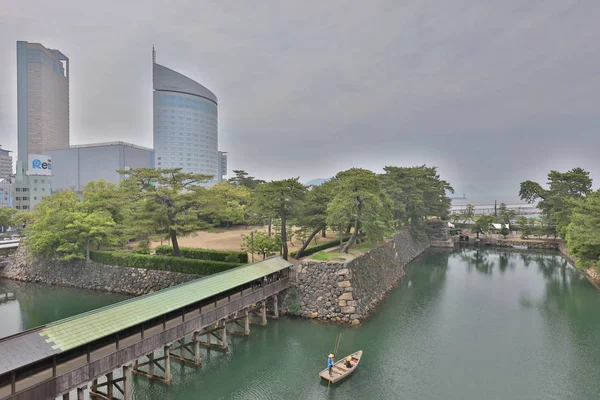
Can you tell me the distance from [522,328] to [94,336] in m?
25.6

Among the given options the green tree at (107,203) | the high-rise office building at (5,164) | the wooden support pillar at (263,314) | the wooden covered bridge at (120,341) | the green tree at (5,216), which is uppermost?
the high-rise office building at (5,164)

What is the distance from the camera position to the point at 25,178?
259 ft

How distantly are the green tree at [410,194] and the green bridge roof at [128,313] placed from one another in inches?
1295

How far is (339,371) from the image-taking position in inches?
666

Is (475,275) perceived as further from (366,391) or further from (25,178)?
(25,178)

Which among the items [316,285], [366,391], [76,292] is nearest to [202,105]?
[76,292]

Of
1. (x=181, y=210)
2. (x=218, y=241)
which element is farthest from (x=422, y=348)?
(x=218, y=241)

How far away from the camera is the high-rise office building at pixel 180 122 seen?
13450cm

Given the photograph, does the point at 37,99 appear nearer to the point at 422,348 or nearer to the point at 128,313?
the point at 128,313

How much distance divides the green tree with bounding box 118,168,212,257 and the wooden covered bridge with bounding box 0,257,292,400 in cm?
1032

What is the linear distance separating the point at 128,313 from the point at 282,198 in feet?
52.7

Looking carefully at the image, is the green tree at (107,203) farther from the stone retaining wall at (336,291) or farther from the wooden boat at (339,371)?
the wooden boat at (339,371)

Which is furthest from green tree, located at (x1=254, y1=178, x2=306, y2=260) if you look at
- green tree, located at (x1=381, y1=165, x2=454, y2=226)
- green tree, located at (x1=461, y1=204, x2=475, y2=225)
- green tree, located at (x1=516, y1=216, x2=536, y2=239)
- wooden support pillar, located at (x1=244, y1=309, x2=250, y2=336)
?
green tree, located at (x1=461, y1=204, x2=475, y2=225)

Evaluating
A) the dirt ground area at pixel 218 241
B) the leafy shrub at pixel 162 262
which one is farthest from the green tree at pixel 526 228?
the leafy shrub at pixel 162 262
